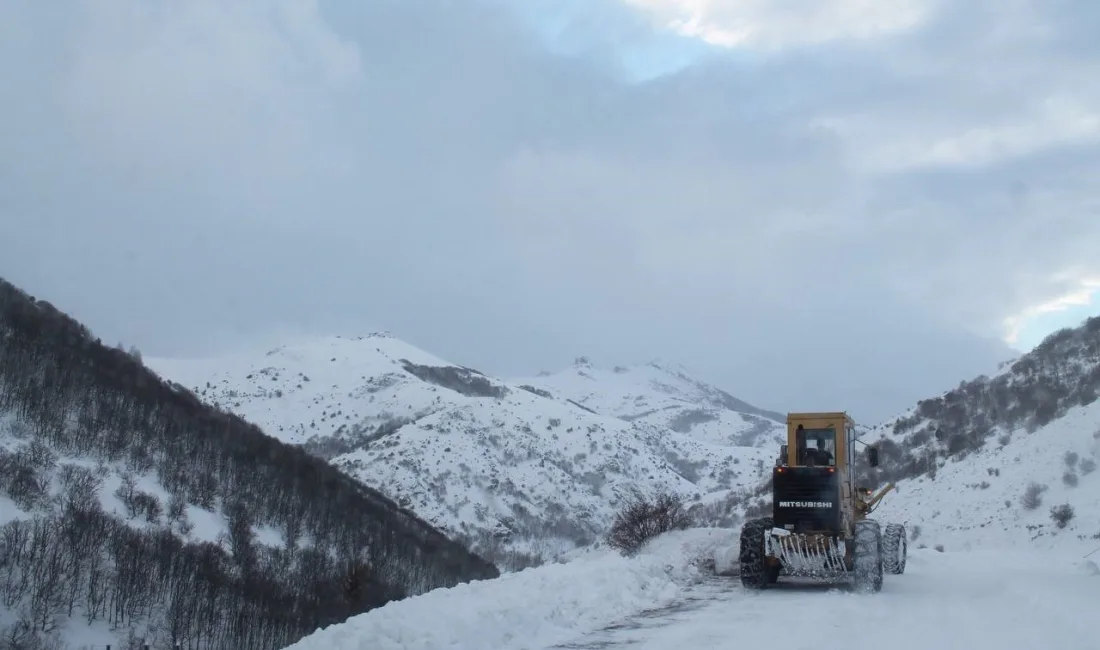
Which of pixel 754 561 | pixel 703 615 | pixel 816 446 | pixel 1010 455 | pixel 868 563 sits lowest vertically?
pixel 703 615

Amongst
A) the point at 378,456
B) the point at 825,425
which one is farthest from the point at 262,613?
the point at 378,456

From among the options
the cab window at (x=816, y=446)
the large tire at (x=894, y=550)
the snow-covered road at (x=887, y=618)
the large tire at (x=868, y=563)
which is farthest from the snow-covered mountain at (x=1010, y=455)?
the large tire at (x=868, y=563)

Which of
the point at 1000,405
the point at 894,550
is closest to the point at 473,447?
the point at 1000,405

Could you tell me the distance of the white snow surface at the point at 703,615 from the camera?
1091 cm

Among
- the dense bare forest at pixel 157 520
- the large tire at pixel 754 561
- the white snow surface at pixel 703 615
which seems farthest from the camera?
the dense bare forest at pixel 157 520

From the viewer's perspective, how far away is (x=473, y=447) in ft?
380

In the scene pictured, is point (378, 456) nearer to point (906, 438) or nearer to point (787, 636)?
point (906, 438)

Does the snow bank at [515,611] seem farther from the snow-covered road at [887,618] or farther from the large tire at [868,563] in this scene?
the large tire at [868,563]

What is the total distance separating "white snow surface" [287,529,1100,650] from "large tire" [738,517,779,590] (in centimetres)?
31

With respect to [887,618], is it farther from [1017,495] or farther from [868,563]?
[1017,495]

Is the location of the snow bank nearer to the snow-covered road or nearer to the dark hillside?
the snow-covered road

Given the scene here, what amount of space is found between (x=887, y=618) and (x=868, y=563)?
417 cm

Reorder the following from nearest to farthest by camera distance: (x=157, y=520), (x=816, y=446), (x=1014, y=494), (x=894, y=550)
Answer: (x=816, y=446) < (x=894, y=550) < (x=157, y=520) < (x=1014, y=494)

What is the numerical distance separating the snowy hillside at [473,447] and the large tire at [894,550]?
205 ft
